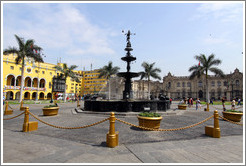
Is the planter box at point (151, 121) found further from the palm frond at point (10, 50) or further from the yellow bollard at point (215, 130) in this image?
the palm frond at point (10, 50)

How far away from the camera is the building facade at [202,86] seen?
58.8m

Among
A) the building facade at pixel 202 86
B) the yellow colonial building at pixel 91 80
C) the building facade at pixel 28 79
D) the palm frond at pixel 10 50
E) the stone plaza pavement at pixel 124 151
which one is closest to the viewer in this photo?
the stone plaza pavement at pixel 124 151

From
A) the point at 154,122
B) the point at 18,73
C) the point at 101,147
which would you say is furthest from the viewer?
the point at 18,73

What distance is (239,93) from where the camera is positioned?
55.4 m

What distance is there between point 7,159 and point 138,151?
3.41 metres

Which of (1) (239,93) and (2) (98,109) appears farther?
(1) (239,93)

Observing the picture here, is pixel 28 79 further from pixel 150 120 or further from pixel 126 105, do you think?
pixel 150 120

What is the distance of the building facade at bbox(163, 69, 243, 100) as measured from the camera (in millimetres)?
58781

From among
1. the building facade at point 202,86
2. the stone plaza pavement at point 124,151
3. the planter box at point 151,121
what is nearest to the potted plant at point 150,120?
the planter box at point 151,121

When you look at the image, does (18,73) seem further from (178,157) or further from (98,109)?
(178,157)

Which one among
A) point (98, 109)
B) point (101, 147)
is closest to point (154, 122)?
point (101, 147)

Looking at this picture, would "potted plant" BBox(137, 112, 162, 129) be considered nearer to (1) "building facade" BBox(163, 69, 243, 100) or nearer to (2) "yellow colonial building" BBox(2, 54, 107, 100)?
(2) "yellow colonial building" BBox(2, 54, 107, 100)

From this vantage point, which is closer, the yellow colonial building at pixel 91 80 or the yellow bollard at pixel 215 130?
the yellow bollard at pixel 215 130

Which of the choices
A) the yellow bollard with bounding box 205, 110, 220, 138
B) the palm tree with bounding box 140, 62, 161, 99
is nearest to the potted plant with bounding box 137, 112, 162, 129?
the yellow bollard with bounding box 205, 110, 220, 138
